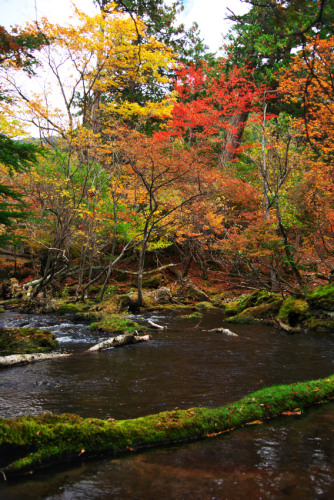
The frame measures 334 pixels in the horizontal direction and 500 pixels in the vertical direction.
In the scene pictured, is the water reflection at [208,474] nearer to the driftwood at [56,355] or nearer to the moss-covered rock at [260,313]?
the driftwood at [56,355]

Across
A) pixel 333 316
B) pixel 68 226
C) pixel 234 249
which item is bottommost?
pixel 333 316

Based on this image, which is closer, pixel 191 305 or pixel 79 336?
pixel 79 336

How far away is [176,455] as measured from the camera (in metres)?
2.71

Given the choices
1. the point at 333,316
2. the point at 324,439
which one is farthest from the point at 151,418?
the point at 333,316

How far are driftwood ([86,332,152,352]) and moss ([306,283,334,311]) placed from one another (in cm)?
523

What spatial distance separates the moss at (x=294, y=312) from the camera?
9.72 meters

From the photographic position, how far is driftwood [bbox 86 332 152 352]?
274 inches

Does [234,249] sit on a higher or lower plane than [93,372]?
higher

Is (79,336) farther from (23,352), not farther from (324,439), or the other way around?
(324,439)

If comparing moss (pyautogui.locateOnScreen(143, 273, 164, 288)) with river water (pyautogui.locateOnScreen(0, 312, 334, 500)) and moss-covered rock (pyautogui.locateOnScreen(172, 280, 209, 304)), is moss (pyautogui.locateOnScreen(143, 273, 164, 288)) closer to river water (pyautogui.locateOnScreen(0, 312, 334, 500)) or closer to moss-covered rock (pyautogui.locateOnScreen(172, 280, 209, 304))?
moss-covered rock (pyautogui.locateOnScreen(172, 280, 209, 304))

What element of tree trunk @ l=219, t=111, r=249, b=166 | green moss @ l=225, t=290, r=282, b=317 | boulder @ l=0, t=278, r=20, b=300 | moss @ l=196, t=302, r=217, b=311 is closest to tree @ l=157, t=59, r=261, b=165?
tree trunk @ l=219, t=111, r=249, b=166

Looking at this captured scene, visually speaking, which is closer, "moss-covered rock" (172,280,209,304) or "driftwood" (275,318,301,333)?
"driftwood" (275,318,301,333)

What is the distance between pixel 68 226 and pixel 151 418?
9.56 meters

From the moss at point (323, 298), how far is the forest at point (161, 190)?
4 cm
